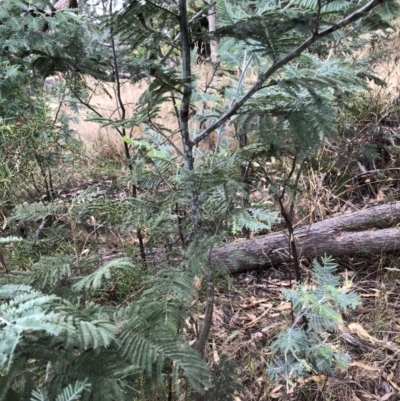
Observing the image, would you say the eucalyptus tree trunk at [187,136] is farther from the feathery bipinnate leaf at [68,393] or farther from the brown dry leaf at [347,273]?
the brown dry leaf at [347,273]

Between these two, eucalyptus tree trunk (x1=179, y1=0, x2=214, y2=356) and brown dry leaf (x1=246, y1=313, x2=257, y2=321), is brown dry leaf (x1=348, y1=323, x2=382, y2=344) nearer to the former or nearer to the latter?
brown dry leaf (x1=246, y1=313, x2=257, y2=321)

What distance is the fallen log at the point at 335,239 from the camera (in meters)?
2.23

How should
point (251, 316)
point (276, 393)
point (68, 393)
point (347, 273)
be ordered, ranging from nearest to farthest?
point (68, 393) < point (276, 393) < point (251, 316) < point (347, 273)

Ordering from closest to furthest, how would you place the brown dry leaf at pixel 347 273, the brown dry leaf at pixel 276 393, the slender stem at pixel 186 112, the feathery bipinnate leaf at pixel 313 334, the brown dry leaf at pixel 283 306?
the slender stem at pixel 186 112 → the feathery bipinnate leaf at pixel 313 334 → the brown dry leaf at pixel 276 393 → the brown dry leaf at pixel 283 306 → the brown dry leaf at pixel 347 273

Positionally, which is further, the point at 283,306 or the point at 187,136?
the point at 283,306

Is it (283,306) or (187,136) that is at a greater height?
(187,136)

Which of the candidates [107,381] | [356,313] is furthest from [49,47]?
[356,313]

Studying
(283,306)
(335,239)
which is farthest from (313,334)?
(335,239)

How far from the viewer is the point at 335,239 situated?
2312 millimetres

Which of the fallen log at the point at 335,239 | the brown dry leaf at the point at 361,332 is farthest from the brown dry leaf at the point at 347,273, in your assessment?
the brown dry leaf at the point at 361,332

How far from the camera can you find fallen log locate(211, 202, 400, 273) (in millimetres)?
2234

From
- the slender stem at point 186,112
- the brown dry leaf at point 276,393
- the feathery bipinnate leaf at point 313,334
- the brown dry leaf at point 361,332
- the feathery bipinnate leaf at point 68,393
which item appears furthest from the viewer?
the brown dry leaf at point 361,332

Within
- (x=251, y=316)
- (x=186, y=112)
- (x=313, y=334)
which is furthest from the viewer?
(x=251, y=316)

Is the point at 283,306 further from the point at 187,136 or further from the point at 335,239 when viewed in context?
the point at 187,136
